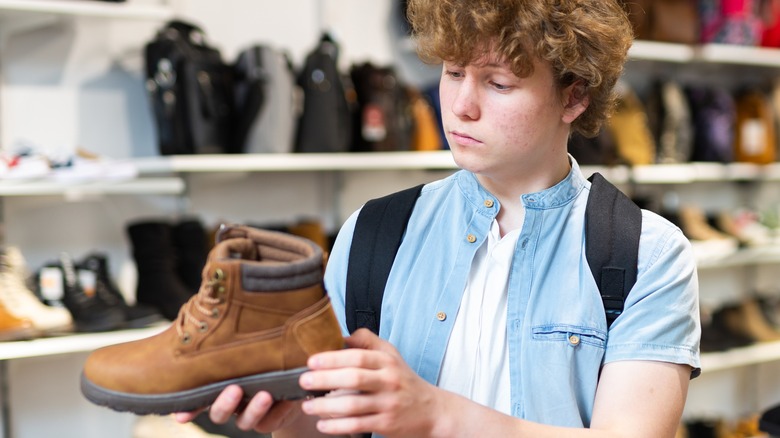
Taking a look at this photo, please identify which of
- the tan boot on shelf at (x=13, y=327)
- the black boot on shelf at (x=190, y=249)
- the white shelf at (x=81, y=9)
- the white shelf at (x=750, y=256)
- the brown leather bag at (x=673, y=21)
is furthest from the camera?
the white shelf at (x=750, y=256)

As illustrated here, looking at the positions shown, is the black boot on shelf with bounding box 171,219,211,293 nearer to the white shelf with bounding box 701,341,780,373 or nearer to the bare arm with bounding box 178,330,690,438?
the bare arm with bounding box 178,330,690,438

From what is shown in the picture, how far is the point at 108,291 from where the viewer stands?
2.50 m

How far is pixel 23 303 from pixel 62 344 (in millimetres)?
158

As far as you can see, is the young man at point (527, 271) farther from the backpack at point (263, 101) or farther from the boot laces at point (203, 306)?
the backpack at point (263, 101)

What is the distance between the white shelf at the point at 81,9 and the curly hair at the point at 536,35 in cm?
157

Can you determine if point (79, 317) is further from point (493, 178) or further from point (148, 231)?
point (493, 178)

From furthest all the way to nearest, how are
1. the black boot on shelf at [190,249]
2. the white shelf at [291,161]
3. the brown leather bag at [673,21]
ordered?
the brown leather bag at [673,21] < the black boot on shelf at [190,249] < the white shelf at [291,161]

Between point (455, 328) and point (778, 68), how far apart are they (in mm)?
3986

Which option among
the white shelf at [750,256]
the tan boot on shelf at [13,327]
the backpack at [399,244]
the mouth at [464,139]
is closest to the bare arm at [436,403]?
the backpack at [399,244]

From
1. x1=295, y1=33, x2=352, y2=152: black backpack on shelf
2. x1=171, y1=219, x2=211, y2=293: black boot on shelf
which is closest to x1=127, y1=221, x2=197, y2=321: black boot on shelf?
x1=171, y1=219, x2=211, y2=293: black boot on shelf

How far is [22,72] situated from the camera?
8.89 ft

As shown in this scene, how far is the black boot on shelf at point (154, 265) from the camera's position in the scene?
263cm

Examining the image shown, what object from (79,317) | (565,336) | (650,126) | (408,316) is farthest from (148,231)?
(650,126)

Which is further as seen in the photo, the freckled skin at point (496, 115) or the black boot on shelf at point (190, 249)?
the black boot on shelf at point (190, 249)
